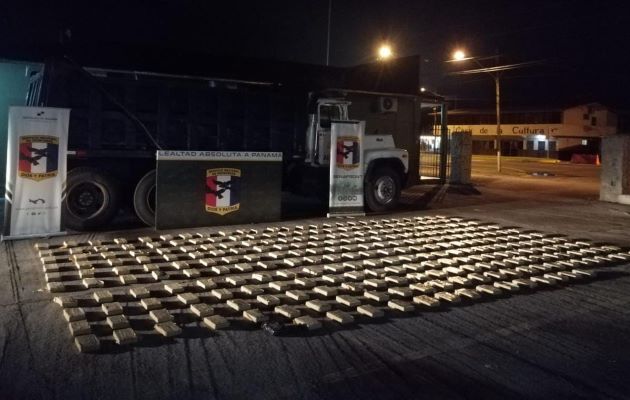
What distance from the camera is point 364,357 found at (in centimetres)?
525

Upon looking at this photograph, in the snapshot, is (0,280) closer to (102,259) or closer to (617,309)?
(102,259)

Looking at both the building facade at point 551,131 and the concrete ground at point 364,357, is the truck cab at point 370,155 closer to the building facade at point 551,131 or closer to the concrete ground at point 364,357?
the concrete ground at point 364,357

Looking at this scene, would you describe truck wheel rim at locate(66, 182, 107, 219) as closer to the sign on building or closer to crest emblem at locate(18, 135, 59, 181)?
crest emblem at locate(18, 135, 59, 181)

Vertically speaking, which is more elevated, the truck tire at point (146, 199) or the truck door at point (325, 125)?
the truck door at point (325, 125)

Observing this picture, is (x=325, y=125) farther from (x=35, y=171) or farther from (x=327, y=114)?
(x=35, y=171)

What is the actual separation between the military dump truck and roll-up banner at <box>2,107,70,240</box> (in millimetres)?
745

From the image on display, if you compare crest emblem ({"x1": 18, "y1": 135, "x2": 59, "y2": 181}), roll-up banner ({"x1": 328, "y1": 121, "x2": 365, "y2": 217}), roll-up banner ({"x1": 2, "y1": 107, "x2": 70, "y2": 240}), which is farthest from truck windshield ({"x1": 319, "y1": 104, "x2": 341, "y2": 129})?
crest emblem ({"x1": 18, "y1": 135, "x2": 59, "y2": 181})

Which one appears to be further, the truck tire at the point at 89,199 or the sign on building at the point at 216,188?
the sign on building at the point at 216,188

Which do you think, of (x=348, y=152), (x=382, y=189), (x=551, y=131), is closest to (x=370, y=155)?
(x=382, y=189)

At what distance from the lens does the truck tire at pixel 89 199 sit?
11633 mm

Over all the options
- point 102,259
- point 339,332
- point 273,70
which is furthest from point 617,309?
point 273,70

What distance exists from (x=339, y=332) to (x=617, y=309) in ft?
11.6

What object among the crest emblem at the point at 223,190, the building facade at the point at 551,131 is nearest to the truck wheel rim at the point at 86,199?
the crest emblem at the point at 223,190

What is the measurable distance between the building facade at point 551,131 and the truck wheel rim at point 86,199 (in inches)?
2193
